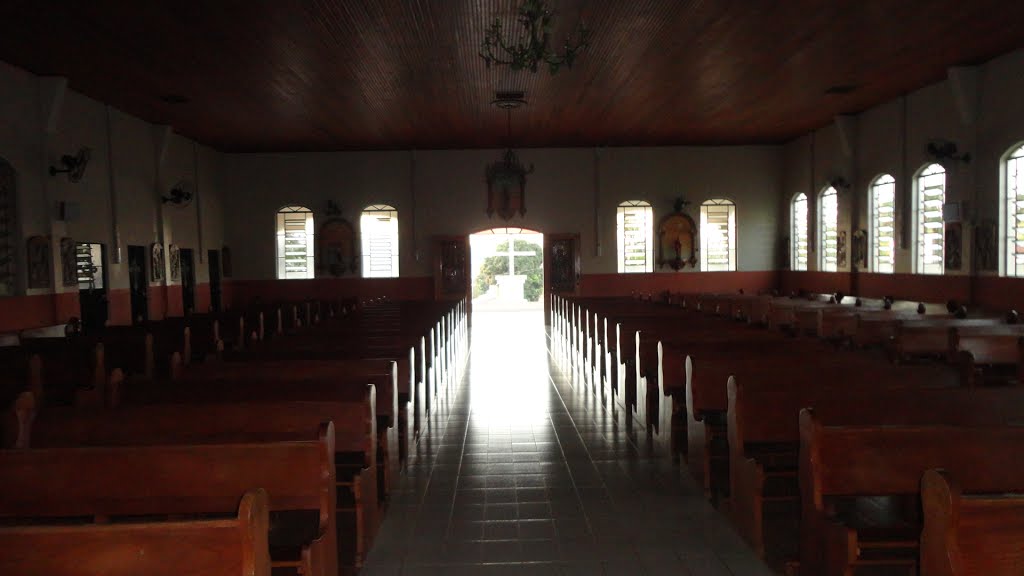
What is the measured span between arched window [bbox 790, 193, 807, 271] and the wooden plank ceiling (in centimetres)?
309

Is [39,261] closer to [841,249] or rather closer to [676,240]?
[676,240]

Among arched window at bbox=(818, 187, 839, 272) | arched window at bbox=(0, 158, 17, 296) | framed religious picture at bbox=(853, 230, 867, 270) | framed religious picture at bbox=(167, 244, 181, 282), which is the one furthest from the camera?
arched window at bbox=(818, 187, 839, 272)

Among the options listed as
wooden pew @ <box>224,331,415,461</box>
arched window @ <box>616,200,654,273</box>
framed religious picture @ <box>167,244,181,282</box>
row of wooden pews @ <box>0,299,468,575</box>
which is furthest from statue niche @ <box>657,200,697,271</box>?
row of wooden pews @ <box>0,299,468,575</box>

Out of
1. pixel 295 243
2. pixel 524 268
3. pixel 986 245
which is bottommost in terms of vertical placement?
pixel 524 268

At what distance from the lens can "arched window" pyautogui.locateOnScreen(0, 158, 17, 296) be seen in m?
9.11

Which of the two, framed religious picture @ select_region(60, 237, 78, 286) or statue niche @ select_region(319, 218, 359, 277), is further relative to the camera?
statue niche @ select_region(319, 218, 359, 277)

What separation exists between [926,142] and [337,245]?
39.8 ft

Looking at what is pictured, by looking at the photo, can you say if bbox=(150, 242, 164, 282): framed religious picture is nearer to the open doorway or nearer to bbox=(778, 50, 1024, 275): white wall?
the open doorway

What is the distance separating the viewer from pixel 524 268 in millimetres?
24516

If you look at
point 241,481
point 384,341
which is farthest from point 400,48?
point 241,481

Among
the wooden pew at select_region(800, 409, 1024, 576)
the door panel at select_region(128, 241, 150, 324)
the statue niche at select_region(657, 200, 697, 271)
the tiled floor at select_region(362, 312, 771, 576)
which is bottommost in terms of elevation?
the tiled floor at select_region(362, 312, 771, 576)

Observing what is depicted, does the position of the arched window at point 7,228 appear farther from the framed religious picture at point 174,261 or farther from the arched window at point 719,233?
the arched window at point 719,233

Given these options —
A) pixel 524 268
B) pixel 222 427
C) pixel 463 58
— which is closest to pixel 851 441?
pixel 222 427

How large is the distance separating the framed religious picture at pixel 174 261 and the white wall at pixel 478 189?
9.99ft
